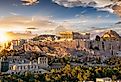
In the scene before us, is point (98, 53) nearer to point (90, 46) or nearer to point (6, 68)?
point (90, 46)

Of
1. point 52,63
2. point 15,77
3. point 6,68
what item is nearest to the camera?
point 15,77

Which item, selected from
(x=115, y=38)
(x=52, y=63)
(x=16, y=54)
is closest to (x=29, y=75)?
(x=52, y=63)

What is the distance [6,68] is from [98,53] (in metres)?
6.26

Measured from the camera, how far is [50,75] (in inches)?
339

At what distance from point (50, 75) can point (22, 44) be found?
8.31 m

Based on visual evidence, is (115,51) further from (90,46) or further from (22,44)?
(22,44)

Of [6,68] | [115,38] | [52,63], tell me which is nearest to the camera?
[6,68]

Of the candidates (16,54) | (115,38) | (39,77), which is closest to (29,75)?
(39,77)

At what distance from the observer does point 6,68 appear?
10984mm

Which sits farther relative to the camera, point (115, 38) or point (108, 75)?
point (115, 38)

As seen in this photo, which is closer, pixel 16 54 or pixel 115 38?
pixel 16 54

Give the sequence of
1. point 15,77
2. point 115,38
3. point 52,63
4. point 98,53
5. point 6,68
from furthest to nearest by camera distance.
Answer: point 115,38 → point 98,53 → point 52,63 → point 6,68 → point 15,77

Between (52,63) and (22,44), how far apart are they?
4893 millimetres

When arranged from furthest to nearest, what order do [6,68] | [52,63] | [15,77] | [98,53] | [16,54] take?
[98,53] → [16,54] → [52,63] → [6,68] → [15,77]
